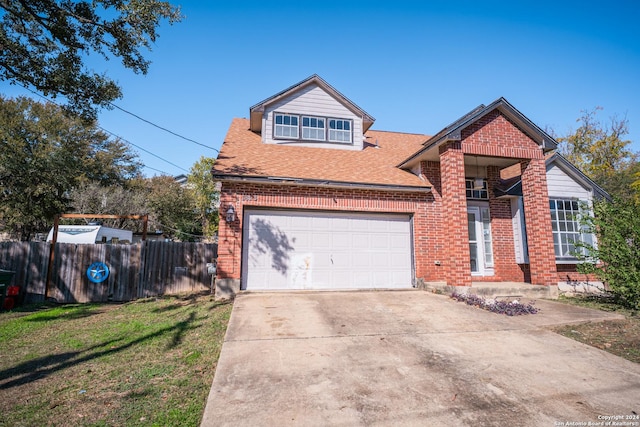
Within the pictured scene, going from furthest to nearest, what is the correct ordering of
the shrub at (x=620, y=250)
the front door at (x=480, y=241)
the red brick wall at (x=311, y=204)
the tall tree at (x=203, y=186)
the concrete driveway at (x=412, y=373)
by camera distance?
1. the tall tree at (x=203, y=186)
2. the front door at (x=480, y=241)
3. the red brick wall at (x=311, y=204)
4. the shrub at (x=620, y=250)
5. the concrete driveway at (x=412, y=373)

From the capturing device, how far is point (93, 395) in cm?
334

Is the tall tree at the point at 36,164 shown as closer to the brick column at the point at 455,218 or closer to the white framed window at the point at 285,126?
the white framed window at the point at 285,126

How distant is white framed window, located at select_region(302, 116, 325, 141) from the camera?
39.3 feet

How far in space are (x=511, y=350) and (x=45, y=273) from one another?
485 inches

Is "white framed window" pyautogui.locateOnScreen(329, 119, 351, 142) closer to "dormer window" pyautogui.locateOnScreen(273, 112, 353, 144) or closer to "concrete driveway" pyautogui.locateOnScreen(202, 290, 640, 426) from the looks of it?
"dormer window" pyautogui.locateOnScreen(273, 112, 353, 144)

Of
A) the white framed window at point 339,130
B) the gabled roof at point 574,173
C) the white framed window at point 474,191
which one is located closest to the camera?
the gabled roof at point 574,173

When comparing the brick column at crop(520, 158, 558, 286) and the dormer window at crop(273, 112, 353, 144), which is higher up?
the dormer window at crop(273, 112, 353, 144)

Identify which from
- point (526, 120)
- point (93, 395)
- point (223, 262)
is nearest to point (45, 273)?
point (223, 262)

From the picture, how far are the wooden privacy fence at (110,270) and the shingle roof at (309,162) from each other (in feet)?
12.7

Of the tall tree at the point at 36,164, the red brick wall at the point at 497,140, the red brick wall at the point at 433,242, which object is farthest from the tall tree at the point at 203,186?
the red brick wall at the point at 497,140

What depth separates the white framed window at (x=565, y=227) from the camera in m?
9.99

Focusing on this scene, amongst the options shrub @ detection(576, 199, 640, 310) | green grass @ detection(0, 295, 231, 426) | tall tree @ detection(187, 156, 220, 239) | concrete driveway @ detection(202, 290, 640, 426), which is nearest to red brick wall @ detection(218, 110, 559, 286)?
shrub @ detection(576, 199, 640, 310)

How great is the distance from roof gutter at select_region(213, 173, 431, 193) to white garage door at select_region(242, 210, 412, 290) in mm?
900

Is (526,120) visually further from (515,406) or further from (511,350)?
(515,406)
